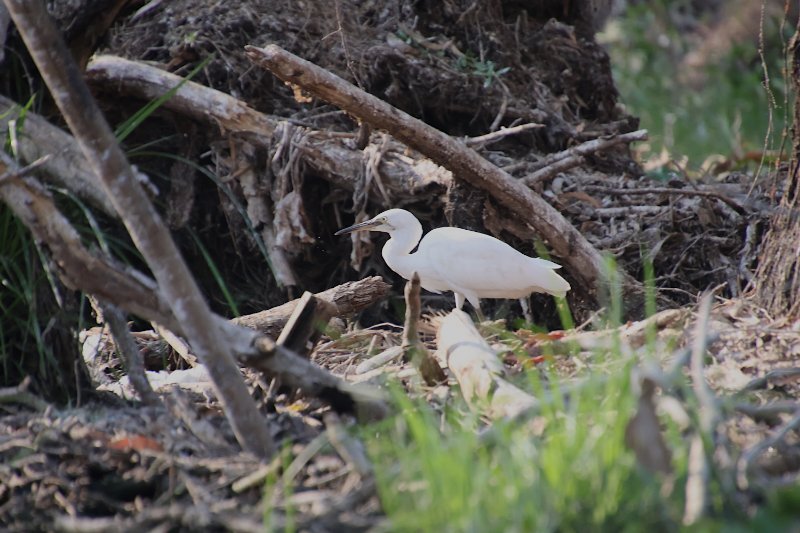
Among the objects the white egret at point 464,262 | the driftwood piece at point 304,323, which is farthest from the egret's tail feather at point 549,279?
the driftwood piece at point 304,323

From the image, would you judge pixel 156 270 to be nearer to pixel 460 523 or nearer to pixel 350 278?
pixel 460 523

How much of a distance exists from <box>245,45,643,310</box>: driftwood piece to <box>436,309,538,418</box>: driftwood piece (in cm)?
120

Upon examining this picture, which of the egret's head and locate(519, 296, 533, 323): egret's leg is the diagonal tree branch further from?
locate(519, 296, 533, 323): egret's leg

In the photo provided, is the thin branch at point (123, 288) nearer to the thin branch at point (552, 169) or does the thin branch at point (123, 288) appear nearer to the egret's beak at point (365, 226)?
the egret's beak at point (365, 226)

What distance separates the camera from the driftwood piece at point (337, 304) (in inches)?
189

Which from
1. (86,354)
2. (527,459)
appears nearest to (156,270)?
(527,459)

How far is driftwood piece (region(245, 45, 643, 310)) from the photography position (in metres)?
4.90

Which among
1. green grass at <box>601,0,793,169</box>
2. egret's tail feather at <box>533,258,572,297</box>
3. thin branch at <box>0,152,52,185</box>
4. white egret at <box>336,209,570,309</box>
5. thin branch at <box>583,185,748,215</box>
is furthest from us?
green grass at <box>601,0,793,169</box>

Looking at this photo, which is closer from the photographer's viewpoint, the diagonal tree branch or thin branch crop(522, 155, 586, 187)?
the diagonal tree branch

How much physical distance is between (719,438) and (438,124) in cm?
464

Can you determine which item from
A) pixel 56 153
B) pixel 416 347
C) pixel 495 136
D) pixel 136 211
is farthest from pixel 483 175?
pixel 136 211

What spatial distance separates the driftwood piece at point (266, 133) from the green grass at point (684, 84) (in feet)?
27.6

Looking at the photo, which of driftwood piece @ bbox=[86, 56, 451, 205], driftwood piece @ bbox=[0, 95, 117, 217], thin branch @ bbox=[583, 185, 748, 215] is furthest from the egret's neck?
driftwood piece @ bbox=[0, 95, 117, 217]

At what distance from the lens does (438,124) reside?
6926 millimetres
